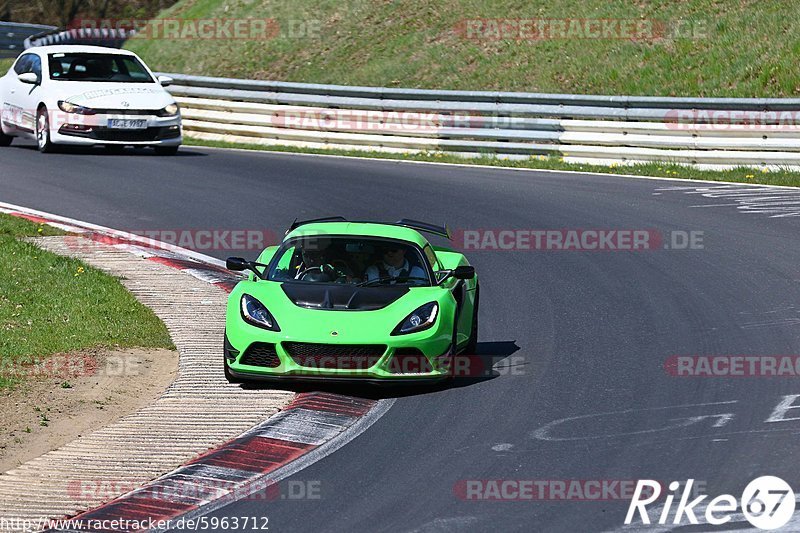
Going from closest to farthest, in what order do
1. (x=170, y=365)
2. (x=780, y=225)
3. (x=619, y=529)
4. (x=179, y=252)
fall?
(x=619, y=529) < (x=170, y=365) < (x=179, y=252) < (x=780, y=225)

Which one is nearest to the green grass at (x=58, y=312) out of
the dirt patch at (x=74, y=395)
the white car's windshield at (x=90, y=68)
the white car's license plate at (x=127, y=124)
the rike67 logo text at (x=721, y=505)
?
the dirt patch at (x=74, y=395)

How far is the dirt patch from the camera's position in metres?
8.47

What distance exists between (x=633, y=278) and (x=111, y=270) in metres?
5.30

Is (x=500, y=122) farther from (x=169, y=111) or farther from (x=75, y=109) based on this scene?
(x=75, y=109)

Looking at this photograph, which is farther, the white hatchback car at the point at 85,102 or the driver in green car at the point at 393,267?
the white hatchback car at the point at 85,102

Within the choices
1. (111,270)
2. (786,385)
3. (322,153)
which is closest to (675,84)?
(322,153)

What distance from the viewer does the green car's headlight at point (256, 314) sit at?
31.8ft

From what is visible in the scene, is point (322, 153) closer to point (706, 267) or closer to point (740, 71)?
point (740, 71)

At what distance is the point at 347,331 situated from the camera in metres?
9.49

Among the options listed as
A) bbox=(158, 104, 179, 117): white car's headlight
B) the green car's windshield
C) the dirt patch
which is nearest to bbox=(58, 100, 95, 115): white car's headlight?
bbox=(158, 104, 179, 117): white car's headlight

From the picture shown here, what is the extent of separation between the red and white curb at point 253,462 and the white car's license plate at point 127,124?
1323cm

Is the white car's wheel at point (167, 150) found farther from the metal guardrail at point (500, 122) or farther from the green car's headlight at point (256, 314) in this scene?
the green car's headlight at point (256, 314)

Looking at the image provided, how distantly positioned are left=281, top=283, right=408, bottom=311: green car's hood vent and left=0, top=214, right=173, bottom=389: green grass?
1621mm

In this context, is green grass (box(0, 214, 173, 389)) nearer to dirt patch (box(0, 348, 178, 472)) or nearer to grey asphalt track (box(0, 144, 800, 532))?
dirt patch (box(0, 348, 178, 472))
